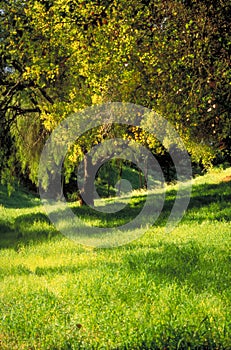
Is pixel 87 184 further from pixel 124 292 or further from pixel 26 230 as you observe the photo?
pixel 124 292

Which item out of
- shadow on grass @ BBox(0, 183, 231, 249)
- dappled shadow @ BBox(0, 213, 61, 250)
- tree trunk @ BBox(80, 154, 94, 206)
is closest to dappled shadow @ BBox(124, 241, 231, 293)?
shadow on grass @ BBox(0, 183, 231, 249)

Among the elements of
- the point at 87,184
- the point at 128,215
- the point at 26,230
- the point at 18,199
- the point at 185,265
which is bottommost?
the point at 185,265

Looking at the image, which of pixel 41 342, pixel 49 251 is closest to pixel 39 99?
pixel 49 251

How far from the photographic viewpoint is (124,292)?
816 centimetres

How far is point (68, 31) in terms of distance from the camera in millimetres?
13602

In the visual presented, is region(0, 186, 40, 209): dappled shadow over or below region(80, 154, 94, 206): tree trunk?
below

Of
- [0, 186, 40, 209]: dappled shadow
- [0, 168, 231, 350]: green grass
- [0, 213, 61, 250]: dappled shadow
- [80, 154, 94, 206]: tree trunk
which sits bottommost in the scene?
[0, 168, 231, 350]: green grass

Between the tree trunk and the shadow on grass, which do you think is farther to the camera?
the tree trunk

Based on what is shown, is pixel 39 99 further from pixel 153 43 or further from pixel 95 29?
pixel 153 43

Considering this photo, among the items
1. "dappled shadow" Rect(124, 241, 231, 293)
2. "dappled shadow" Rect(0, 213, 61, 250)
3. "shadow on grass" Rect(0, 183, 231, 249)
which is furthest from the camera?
"shadow on grass" Rect(0, 183, 231, 249)

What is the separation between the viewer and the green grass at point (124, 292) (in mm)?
6328

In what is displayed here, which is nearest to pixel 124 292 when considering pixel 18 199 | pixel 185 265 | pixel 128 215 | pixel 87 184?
pixel 185 265

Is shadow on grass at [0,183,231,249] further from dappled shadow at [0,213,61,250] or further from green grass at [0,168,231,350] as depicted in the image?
green grass at [0,168,231,350]

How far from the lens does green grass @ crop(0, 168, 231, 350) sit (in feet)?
20.8
